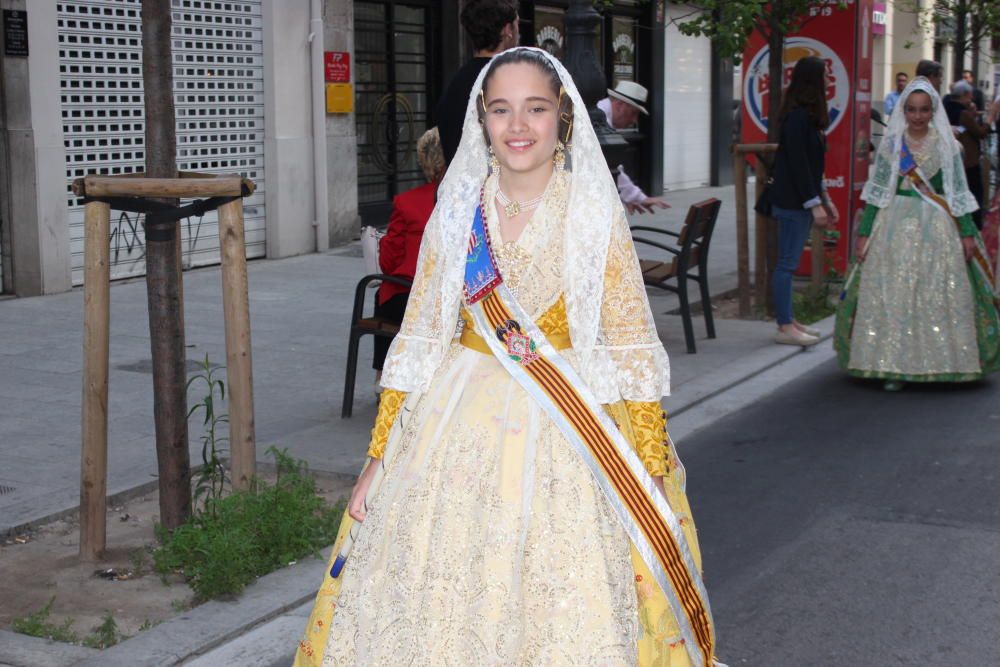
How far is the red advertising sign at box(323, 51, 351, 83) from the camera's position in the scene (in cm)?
1447

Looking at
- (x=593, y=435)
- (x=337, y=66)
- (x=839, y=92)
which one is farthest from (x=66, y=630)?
(x=337, y=66)

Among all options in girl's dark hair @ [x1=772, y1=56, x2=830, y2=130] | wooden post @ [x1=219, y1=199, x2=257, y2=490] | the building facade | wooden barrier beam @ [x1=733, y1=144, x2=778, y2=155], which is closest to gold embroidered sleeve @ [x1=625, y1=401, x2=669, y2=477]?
wooden post @ [x1=219, y1=199, x2=257, y2=490]

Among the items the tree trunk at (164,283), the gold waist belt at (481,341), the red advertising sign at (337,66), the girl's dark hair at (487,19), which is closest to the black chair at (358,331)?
the girl's dark hair at (487,19)

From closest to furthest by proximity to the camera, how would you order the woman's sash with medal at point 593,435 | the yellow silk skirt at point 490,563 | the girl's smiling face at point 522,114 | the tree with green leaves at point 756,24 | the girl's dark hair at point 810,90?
the yellow silk skirt at point 490,563 → the woman's sash with medal at point 593,435 → the girl's smiling face at point 522,114 → the girl's dark hair at point 810,90 → the tree with green leaves at point 756,24

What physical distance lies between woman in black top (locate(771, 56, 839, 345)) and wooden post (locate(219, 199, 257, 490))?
528 centimetres

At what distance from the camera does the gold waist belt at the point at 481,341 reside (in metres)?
3.41

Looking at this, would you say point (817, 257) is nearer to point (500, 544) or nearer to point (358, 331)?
point (358, 331)

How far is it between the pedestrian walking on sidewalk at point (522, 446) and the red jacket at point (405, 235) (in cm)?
322

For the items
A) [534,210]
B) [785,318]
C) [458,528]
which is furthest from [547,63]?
[785,318]

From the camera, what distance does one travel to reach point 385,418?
11.2 feet

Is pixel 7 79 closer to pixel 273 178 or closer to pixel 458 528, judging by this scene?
pixel 273 178

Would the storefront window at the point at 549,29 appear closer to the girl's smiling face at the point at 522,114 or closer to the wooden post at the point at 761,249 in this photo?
the wooden post at the point at 761,249

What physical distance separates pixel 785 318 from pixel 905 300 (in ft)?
4.90

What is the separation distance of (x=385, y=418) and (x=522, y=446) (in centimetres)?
38
